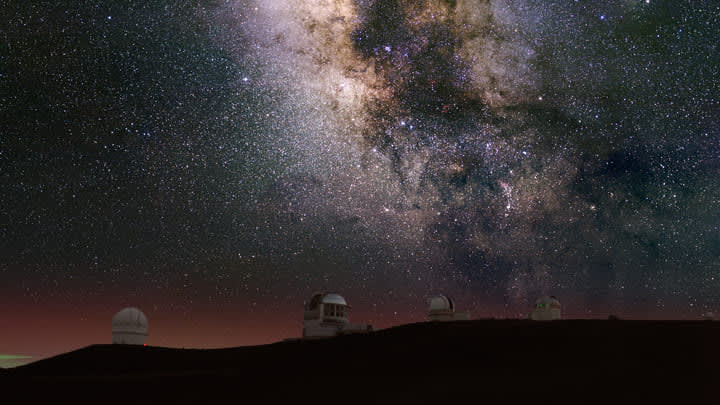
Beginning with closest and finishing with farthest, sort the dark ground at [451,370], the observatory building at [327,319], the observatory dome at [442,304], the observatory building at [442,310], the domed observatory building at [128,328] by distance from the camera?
the dark ground at [451,370] → the domed observatory building at [128,328] → the observatory building at [327,319] → the observatory building at [442,310] → the observatory dome at [442,304]

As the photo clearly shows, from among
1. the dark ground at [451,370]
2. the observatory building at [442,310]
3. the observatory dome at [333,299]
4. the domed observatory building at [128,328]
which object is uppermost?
the observatory dome at [333,299]

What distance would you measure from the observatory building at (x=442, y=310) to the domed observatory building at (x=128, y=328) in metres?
19.8

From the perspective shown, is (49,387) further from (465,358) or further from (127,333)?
(465,358)

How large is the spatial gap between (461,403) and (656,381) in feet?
24.6

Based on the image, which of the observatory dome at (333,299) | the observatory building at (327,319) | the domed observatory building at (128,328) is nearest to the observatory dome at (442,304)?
the observatory building at (327,319)

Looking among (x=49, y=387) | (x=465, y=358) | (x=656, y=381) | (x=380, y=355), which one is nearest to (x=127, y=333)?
(x=49, y=387)

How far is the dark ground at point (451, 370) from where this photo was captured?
18656 millimetres

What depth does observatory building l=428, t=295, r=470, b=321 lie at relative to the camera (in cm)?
3653

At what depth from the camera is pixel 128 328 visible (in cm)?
3553

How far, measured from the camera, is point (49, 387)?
22812mm

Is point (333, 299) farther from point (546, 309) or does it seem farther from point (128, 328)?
point (546, 309)

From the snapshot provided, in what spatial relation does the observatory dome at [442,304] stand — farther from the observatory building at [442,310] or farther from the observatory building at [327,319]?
the observatory building at [327,319]

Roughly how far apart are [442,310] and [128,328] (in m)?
21.2

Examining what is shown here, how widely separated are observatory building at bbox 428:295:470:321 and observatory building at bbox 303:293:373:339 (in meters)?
4.49
